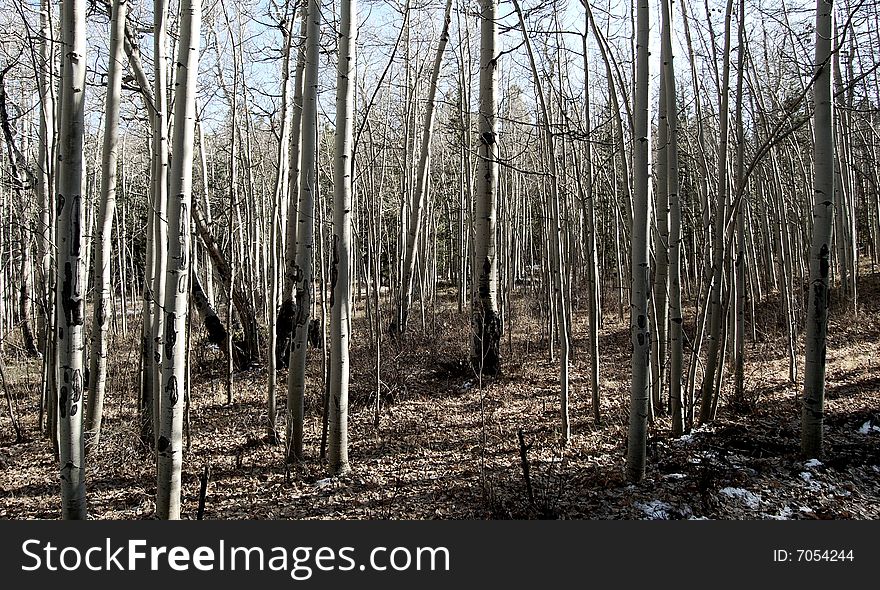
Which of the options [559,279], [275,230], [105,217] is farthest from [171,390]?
[275,230]

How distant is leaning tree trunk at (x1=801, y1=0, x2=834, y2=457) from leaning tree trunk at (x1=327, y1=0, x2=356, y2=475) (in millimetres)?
2993

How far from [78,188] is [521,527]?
2559 millimetres

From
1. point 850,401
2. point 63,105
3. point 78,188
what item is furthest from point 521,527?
point 850,401

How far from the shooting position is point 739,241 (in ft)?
17.2

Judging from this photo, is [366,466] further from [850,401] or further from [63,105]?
[850,401]

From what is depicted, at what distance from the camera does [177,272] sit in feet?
9.53

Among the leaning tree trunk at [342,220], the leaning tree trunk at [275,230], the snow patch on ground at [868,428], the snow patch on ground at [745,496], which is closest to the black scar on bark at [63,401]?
the leaning tree trunk at [342,220]

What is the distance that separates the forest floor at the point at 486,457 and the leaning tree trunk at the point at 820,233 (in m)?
0.34

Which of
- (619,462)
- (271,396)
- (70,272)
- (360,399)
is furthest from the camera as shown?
(360,399)

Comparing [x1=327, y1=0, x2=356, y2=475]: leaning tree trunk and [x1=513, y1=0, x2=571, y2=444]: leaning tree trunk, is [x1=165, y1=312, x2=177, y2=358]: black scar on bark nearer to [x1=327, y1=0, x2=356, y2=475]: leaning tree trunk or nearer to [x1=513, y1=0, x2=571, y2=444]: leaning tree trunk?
[x1=327, y1=0, x2=356, y2=475]: leaning tree trunk

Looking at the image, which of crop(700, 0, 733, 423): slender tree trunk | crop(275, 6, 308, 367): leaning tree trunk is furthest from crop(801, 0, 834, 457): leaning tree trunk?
crop(275, 6, 308, 367): leaning tree trunk

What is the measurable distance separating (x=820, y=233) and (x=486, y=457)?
9.07ft

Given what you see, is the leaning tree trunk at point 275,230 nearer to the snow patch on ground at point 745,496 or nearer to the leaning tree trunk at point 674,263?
the leaning tree trunk at point 674,263

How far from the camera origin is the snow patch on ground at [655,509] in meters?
3.45
